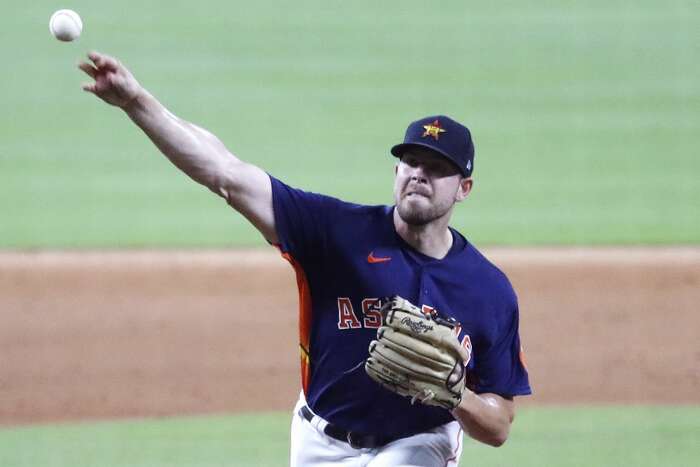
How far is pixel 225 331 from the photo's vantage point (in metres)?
6.81

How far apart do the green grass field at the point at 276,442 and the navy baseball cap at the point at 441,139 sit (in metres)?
2.30

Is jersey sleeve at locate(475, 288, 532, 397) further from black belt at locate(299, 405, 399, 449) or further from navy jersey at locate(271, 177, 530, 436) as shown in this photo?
black belt at locate(299, 405, 399, 449)

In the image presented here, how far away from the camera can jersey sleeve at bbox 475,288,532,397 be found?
11.6ft

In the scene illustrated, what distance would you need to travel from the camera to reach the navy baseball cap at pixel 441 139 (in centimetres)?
345

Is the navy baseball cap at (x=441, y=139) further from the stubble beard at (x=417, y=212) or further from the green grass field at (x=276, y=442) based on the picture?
the green grass field at (x=276, y=442)

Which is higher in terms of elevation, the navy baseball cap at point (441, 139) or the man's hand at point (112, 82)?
the man's hand at point (112, 82)

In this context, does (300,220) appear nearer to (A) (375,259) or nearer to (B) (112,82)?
(A) (375,259)

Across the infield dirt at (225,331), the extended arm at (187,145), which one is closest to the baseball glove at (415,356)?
the extended arm at (187,145)

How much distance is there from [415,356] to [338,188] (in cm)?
578

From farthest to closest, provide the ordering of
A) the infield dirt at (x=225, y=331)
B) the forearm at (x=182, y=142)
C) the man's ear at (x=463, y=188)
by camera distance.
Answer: the infield dirt at (x=225, y=331) → the man's ear at (x=463, y=188) → the forearm at (x=182, y=142)

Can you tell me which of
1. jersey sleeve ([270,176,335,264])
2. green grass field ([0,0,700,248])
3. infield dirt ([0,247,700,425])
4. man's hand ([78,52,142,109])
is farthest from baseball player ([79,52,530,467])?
green grass field ([0,0,700,248])

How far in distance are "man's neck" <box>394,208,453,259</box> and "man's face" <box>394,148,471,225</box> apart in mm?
54

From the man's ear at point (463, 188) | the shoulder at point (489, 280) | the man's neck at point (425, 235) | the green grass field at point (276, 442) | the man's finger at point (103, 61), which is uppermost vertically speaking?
the man's finger at point (103, 61)

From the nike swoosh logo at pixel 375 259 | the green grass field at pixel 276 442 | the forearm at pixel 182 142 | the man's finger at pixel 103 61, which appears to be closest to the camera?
the man's finger at pixel 103 61
